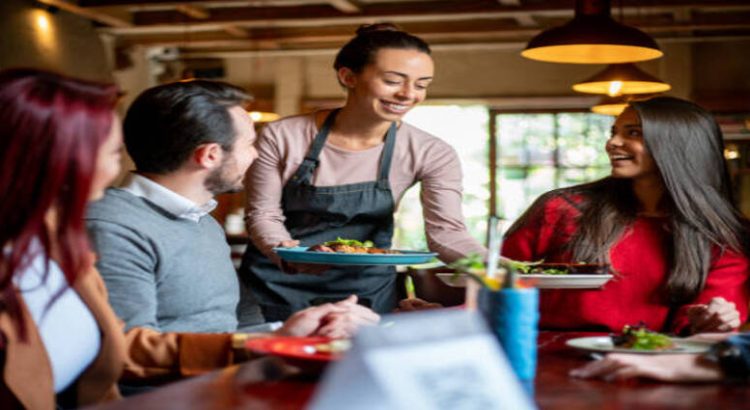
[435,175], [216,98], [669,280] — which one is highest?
[216,98]

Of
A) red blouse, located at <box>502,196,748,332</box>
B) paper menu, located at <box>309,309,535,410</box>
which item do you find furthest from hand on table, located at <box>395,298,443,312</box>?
paper menu, located at <box>309,309,535,410</box>

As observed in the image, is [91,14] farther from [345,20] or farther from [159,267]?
[159,267]

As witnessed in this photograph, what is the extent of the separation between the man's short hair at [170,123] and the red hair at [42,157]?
2.36 feet

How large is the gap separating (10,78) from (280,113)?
405 inches

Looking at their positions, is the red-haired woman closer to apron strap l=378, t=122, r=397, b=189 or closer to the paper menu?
the paper menu

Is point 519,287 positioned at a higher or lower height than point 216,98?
lower

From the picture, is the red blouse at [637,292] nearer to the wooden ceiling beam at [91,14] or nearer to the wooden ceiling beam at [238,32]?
the wooden ceiling beam at [91,14]

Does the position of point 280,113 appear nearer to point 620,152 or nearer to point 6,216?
point 620,152

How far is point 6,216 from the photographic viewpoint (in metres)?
1.69

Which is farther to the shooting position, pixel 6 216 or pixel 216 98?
pixel 216 98

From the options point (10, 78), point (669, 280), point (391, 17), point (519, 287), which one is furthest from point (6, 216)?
point (391, 17)

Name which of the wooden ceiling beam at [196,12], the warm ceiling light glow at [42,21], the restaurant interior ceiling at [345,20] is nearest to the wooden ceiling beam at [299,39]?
the restaurant interior ceiling at [345,20]

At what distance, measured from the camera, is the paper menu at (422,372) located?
3.48ft

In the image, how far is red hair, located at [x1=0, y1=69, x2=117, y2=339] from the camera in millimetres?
1683
